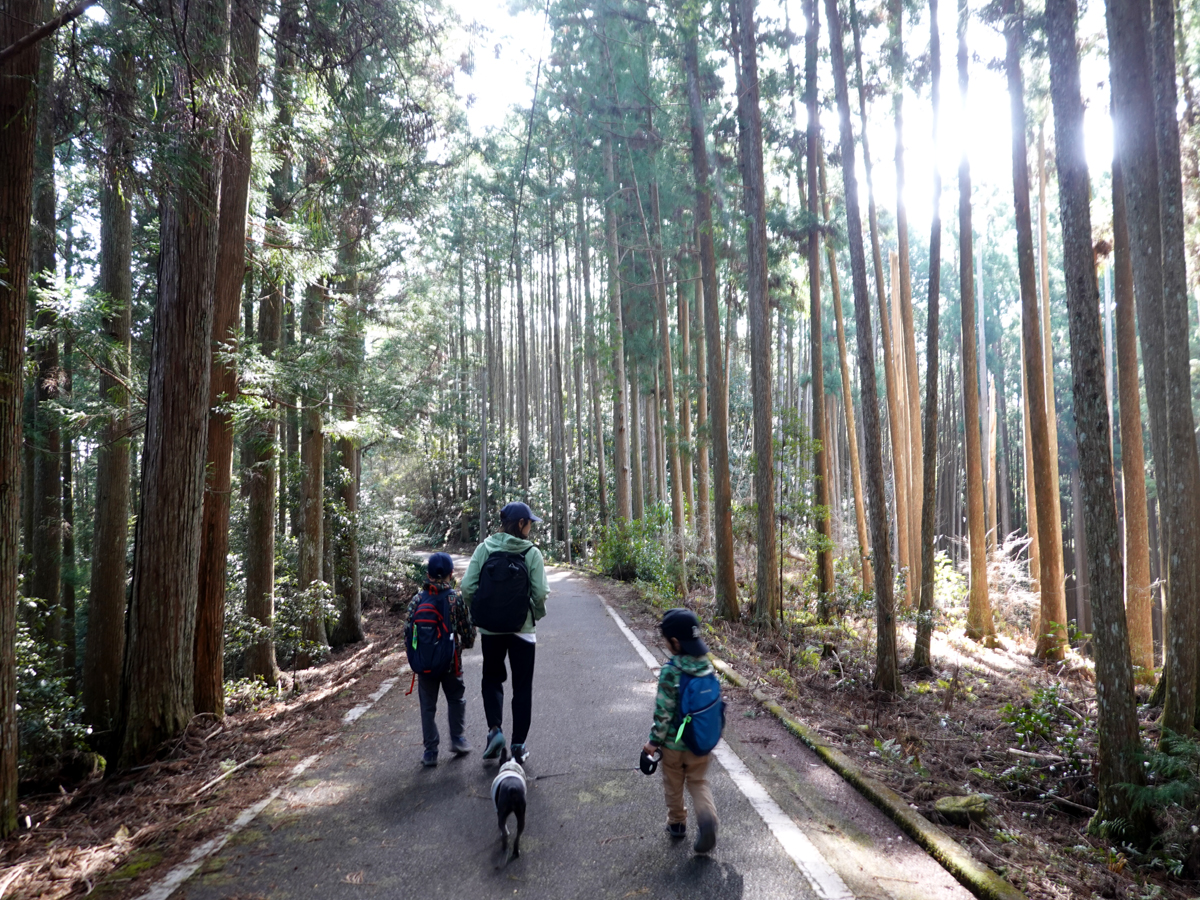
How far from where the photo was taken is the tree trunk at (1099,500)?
189 inches

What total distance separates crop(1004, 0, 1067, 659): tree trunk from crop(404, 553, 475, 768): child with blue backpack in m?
9.21

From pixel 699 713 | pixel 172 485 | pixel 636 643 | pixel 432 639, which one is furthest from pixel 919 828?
pixel 636 643

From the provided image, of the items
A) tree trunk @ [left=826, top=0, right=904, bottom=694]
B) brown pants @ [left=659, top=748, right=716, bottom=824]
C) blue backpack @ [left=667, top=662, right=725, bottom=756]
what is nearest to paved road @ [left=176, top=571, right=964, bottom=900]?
brown pants @ [left=659, top=748, right=716, bottom=824]

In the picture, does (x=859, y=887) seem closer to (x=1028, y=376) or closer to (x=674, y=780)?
(x=674, y=780)

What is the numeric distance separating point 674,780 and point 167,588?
4847mm

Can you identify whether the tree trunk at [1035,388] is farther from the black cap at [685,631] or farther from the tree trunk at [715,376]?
the black cap at [685,631]

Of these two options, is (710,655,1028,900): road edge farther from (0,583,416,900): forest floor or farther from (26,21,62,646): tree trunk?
(26,21,62,646): tree trunk

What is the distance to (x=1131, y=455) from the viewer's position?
32.0ft

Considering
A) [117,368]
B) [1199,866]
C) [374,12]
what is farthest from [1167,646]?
[117,368]

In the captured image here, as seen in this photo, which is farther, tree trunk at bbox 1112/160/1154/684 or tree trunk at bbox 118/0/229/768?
tree trunk at bbox 1112/160/1154/684

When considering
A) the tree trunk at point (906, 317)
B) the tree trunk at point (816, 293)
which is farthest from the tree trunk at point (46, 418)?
the tree trunk at point (906, 317)

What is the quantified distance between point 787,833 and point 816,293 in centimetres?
1055

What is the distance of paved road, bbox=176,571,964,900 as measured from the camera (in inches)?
139

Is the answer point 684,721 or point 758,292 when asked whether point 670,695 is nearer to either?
point 684,721
